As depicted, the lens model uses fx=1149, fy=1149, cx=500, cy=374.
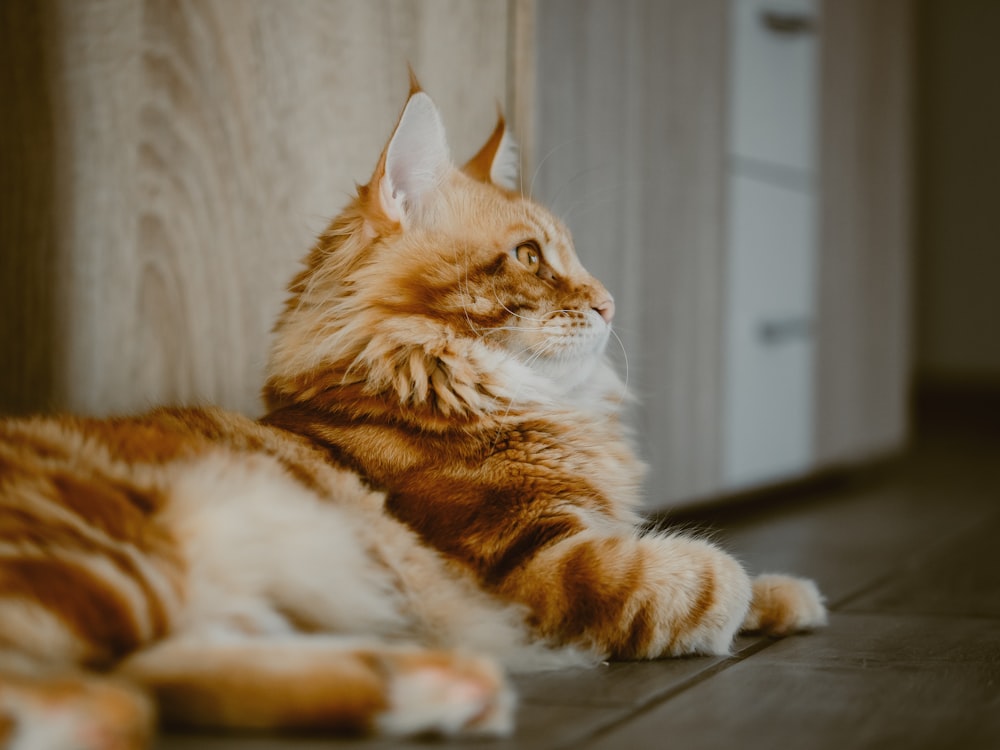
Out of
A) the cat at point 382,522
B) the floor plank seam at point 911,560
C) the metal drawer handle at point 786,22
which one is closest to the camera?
the cat at point 382,522

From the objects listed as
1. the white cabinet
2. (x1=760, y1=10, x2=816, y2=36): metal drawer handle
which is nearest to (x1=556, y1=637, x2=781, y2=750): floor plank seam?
the white cabinet

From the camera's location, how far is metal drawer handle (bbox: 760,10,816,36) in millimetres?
2611

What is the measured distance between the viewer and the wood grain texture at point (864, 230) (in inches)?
120

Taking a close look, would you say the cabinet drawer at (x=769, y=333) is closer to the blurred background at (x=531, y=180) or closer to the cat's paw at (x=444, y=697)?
the blurred background at (x=531, y=180)

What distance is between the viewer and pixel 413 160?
140cm

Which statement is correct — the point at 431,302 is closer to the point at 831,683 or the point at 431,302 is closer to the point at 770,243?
the point at 831,683

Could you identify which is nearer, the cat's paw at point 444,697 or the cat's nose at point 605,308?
the cat's paw at point 444,697

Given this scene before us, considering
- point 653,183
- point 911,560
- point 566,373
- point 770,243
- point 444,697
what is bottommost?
point 911,560

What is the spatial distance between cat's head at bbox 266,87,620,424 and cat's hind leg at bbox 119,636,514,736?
451 millimetres

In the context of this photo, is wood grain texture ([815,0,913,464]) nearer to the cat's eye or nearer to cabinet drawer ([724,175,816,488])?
cabinet drawer ([724,175,816,488])

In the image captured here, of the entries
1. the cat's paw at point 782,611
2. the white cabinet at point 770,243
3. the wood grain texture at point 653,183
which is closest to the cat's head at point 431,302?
the cat's paw at point 782,611

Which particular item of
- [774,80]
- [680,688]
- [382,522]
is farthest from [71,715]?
[774,80]

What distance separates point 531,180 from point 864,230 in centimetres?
183

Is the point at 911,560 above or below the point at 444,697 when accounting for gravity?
below
